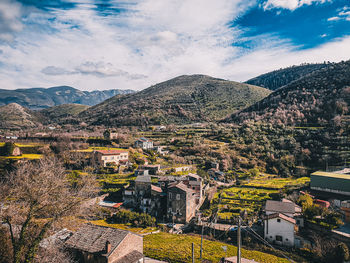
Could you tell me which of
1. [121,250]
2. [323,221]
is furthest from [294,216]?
[121,250]

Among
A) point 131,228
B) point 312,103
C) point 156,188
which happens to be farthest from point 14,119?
point 312,103

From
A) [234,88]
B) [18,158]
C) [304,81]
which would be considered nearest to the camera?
[18,158]

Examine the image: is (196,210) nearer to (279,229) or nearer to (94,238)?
(279,229)

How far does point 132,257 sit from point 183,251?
5.67 metres

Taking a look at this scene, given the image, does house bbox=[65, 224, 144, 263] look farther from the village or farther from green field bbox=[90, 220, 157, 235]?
green field bbox=[90, 220, 157, 235]

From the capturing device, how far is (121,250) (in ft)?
55.6

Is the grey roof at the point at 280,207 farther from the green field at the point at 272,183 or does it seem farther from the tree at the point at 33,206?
the tree at the point at 33,206

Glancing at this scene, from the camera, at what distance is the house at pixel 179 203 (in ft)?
99.8

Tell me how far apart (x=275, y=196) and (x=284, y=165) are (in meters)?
20.4

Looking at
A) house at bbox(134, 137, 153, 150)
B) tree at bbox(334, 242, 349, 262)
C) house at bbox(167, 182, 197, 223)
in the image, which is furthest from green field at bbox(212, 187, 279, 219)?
house at bbox(134, 137, 153, 150)

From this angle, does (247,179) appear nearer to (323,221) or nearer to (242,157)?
(242,157)

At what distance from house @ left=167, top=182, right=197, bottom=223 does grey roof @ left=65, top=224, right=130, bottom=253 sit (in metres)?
13.6

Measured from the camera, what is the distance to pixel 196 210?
33438 mm

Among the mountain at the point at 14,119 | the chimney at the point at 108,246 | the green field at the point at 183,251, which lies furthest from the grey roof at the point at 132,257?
the mountain at the point at 14,119
